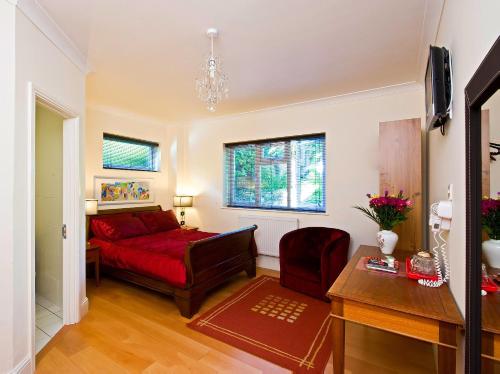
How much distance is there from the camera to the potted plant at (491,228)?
2.71 feet

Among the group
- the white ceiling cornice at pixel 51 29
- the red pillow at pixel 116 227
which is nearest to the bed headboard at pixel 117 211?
the red pillow at pixel 116 227

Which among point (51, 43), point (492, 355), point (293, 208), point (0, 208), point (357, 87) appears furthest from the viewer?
point (293, 208)

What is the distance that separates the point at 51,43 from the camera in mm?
1992

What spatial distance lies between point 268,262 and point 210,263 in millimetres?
1452

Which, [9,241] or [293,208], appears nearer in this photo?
[9,241]

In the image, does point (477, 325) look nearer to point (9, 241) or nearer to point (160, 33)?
point (9, 241)

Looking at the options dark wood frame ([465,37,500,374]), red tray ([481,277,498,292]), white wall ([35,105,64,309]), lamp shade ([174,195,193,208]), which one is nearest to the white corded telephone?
dark wood frame ([465,37,500,374])

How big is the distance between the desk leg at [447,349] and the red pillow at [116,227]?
3.52 meters

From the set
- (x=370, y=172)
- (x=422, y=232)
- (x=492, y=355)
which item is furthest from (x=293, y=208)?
(x=492, y=355)

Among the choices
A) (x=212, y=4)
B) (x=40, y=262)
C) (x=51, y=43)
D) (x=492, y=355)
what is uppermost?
(x=212, y=4)

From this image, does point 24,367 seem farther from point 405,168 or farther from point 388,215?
point 405,168

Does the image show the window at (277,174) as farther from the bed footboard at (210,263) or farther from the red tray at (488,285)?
the red tray at (488,285)

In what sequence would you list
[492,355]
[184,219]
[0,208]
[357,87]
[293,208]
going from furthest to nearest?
[184,219] < [293,208] < [357,87] < [0,208] < [492,355]

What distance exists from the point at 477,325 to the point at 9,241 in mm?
2388
